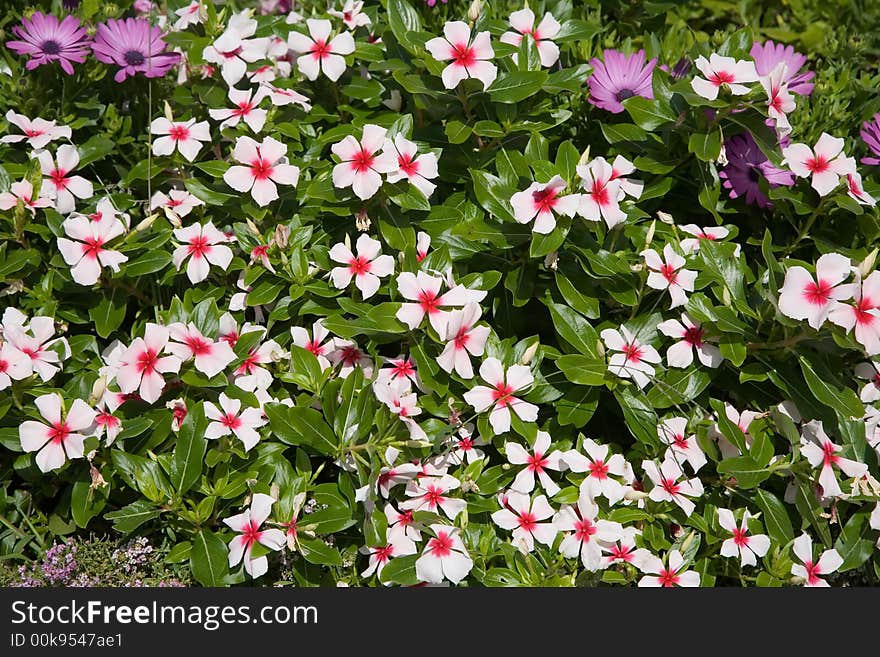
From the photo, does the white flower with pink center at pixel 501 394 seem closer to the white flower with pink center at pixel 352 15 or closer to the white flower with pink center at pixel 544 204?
the white flower with pink center at pixel 544 204

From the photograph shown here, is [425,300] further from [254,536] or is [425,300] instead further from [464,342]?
[254,536]

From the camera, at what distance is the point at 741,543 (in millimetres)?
2107

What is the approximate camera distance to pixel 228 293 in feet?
8.06

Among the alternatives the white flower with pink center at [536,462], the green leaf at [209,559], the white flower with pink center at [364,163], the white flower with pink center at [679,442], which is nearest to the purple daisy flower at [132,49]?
the white flower with pink center at [364,163]

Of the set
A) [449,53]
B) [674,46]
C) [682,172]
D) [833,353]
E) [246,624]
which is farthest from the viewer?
[674,46]

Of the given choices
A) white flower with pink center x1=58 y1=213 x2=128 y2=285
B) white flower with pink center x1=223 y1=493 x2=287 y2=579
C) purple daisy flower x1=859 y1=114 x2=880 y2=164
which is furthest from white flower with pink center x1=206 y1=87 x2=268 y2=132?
purple daisy flower x1=859 y1=114 x2=880 y2=164

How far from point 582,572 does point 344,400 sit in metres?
0.67

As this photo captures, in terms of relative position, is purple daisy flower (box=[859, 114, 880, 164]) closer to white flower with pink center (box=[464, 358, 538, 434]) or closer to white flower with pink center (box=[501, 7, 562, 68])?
white flower with pink center (box=[501, 7, 562, 68])

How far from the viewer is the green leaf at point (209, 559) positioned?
2057 mm

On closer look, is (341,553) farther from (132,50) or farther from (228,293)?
(132,50)

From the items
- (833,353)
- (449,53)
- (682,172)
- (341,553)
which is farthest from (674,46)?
(341,553)

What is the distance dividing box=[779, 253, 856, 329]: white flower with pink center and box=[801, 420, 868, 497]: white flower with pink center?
30 centimetres

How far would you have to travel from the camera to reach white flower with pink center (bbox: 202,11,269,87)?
2.60 metres

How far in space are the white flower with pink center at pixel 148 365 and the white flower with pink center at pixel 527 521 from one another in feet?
2.67
